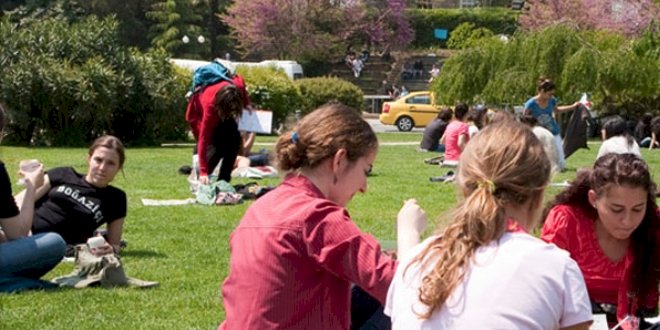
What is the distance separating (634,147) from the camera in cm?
1223

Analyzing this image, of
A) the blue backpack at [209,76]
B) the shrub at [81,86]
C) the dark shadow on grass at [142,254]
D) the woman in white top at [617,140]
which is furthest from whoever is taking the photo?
the shrub at [81,86]

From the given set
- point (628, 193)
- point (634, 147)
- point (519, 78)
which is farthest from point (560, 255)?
point (519, 78)

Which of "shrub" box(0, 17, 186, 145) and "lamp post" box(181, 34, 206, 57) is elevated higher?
"shrub" box(0, 17, 186, 145)

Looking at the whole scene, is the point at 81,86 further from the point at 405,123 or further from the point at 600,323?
the point at 600,323

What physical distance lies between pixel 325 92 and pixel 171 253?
25123 millimetres

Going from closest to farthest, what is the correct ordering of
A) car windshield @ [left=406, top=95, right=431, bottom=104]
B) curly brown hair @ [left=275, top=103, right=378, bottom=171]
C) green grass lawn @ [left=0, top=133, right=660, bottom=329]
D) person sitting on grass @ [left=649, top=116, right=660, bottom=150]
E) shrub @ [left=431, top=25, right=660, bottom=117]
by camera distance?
curly brown hair @ [left=275, top=103, right=378, bottom=171] < green grass lawn @ [left=0, top=133, right=660, bottom=329] < person sitting on grass @ [left=649, top=116, right=660, bottom=150] < shrub @ [left=431, top=25, right=660, bottom=117] < car windshield @ [left=406, top=95, right=431, bottom=104]

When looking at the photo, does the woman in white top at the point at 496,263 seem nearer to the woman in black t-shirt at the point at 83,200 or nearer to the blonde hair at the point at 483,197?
the blonde hair at the point at 483,197

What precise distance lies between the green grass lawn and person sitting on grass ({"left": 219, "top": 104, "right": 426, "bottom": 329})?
0.31 metres

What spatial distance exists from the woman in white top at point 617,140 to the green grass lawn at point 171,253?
3.26 feet

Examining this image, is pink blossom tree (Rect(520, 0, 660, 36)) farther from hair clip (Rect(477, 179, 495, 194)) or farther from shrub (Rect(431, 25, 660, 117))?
hair clip (Rect(477, 179, 495, 194))

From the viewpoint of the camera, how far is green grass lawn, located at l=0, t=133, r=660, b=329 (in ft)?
21.5

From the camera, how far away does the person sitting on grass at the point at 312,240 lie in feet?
12.4

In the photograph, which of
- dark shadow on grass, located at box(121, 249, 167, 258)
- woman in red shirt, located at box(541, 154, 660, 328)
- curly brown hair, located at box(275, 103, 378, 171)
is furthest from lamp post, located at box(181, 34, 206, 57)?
curly brown hair, located at box(275, 103, 378, 171)

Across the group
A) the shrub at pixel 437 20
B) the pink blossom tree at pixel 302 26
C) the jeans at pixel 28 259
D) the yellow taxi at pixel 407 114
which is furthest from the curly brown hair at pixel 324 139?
the shrub at pixel 437 20
